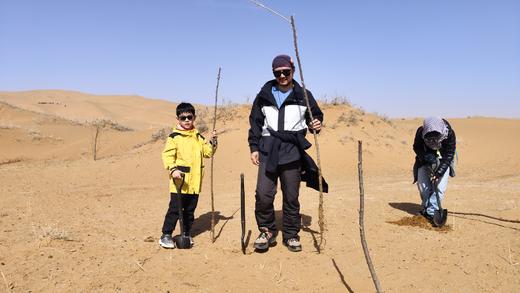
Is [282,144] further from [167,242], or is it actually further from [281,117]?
[167,242]

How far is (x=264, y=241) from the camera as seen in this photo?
4605 mm

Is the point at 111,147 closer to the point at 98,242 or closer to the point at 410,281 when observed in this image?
the point at 98,242

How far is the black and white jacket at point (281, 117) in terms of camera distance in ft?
15.0

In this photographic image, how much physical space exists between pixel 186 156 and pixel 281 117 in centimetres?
113

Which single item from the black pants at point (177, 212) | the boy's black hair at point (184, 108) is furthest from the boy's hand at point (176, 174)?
the boy's black hair at point (184, 108)

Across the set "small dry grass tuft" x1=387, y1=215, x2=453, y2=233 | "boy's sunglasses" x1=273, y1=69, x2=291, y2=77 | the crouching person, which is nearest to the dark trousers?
"boy's sunglasses" x1=273, y1=69, x2=291, y2=77

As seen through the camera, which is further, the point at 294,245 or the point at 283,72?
the point at 294,245

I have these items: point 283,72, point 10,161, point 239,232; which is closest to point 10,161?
point 10,161

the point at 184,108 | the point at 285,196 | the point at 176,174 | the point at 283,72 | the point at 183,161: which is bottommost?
the point at 285,196

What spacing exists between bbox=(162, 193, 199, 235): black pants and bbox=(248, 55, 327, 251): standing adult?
761mm

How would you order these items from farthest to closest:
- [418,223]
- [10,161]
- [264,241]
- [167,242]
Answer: [10,161]
[418,223]
[167,242]
[264,241]

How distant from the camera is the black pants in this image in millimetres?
4836

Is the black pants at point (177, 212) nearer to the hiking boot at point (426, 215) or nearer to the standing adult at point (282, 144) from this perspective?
the standing adult at point (282, 144)

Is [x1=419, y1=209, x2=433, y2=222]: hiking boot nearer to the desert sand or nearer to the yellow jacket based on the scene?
the desert sand
